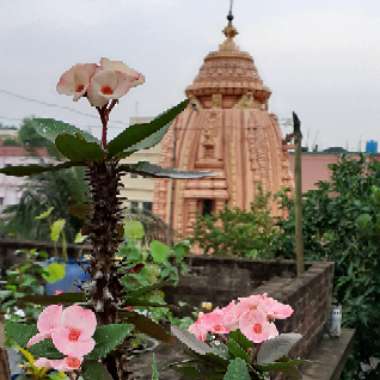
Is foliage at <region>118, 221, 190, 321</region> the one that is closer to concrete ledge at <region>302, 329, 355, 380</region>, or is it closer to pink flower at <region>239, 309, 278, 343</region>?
concrete ledge at <region>302, 329, 355, 380</region>

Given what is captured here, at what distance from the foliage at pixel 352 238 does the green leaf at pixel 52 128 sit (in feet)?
16.3

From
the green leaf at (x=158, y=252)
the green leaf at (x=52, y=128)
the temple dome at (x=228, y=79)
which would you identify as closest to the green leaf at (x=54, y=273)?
the green leaf at (x=158, y=252)

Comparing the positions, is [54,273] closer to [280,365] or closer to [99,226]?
[280,365]

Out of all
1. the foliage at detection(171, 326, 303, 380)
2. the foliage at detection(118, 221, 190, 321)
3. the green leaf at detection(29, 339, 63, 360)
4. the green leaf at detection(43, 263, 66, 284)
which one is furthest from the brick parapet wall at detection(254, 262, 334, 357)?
the green leaf at detection(29, 339, 63, 360)

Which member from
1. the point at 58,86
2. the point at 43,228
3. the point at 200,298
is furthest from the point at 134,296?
the point at 43,228

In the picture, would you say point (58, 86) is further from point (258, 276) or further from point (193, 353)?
point (258, 276)

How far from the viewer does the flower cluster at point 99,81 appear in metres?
0.97

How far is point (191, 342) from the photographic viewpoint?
4.22 feet

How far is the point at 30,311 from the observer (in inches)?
156

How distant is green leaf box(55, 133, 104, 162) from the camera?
0.95 m

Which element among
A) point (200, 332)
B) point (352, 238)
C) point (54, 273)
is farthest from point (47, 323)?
point (352, 238)

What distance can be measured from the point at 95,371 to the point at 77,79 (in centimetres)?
37

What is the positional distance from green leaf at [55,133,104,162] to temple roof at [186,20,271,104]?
16.5 m

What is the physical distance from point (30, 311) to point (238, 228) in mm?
6640
